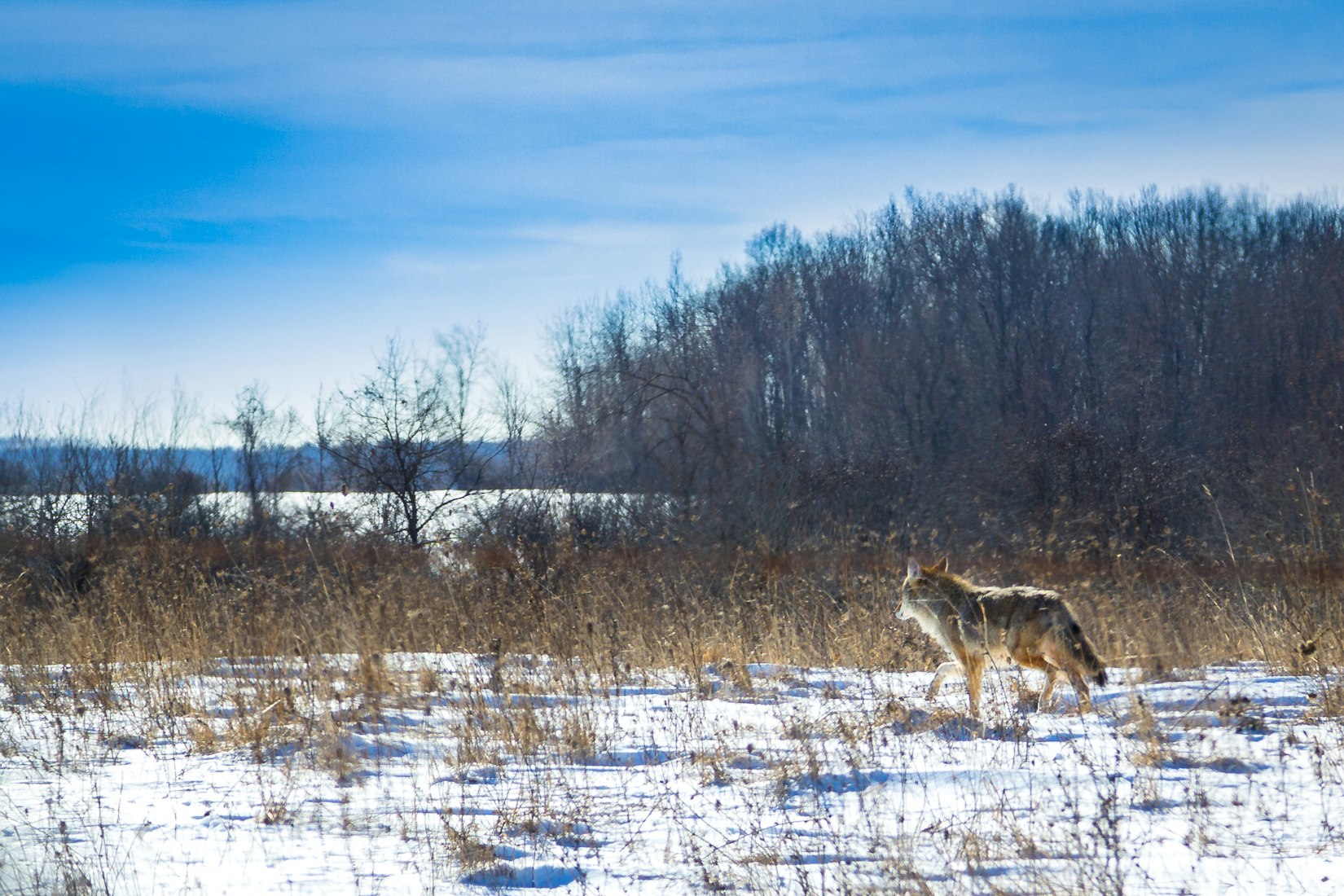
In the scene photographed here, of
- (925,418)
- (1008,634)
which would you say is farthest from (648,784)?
(925,418)

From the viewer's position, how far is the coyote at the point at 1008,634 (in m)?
6.38

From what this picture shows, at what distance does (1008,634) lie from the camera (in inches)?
266

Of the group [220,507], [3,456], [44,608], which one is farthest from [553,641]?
[3,456]

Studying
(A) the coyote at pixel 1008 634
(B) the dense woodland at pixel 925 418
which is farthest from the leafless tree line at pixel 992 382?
(A) the coyote at pixel 1008 634

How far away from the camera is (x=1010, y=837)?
4031 millimetres

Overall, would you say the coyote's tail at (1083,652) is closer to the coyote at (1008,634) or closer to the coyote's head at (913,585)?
the coyote at (1008,634)

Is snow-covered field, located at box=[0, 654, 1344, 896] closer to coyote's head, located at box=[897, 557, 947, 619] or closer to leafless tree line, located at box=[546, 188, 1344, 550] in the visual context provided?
coyote's head, located at box=[897, 557, 947, 619]

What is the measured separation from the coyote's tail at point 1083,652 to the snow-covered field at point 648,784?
26 centimetres

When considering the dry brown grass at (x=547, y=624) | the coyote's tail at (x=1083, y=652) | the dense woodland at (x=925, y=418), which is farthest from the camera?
the dense woodland at (x=925, y=418)

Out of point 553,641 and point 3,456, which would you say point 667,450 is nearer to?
point 553,641

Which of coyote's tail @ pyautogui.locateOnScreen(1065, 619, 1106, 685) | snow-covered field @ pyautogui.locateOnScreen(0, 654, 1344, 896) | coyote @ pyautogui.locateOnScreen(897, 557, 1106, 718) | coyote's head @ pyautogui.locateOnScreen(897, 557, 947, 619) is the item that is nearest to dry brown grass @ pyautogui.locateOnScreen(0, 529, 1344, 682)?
snow-covered field @ pyautogui.locateOnScreen(0, 654, 1344, 896)

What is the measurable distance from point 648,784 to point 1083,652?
3003 mm

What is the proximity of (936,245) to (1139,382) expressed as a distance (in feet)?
45.2

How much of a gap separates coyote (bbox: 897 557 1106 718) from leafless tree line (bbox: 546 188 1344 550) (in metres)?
9.20
